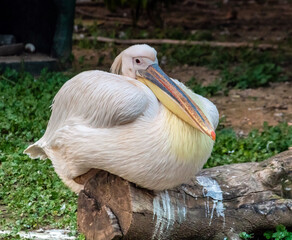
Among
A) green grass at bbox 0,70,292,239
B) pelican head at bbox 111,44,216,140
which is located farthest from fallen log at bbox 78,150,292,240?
pelican head at bbox 111,44,216,140

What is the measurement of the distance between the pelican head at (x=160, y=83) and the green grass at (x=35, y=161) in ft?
3.53

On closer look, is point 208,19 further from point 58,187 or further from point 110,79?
point 110,79

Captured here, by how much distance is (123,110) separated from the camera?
3.54 metres

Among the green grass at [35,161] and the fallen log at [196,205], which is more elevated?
the fallen log at [196,205]

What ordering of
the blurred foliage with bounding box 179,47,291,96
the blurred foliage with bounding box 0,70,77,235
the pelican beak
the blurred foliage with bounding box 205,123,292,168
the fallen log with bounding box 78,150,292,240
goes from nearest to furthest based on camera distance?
the pelican beak < the fallen log with bounding box 78,150,292,240 < the blurred foliage with bounding box 0,70,77,235 < the blurred foliage with bounding box 205,123,292,168 < the blurred foliage with bounding box 179,47,291,96

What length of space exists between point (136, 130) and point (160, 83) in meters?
0.37

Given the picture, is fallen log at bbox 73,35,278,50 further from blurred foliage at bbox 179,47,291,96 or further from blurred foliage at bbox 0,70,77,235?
blurred foliage at bbox 0,70,77,235

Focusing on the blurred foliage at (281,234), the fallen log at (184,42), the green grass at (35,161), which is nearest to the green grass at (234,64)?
the fallen log at (184,42)

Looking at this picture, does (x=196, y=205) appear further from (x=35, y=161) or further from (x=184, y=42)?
(x=184, y=42)

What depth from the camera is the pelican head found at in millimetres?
3574

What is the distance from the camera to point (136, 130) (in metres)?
3.58

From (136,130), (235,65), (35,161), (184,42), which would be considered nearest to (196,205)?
(136,130)

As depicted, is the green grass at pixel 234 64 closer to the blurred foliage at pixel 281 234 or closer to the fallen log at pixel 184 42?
the fallen log at pixel 184 42

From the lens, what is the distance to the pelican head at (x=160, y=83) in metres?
3.57
